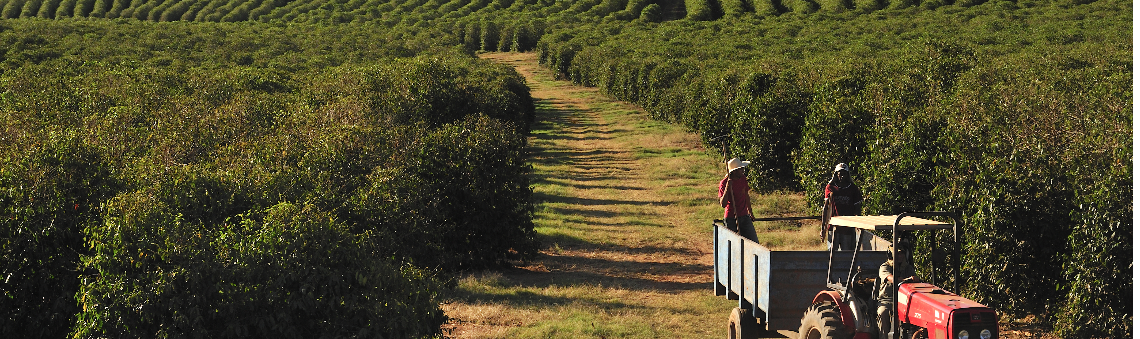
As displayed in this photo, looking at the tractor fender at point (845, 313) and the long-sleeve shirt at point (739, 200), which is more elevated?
the long-sleeve shirt at point (739, 200)

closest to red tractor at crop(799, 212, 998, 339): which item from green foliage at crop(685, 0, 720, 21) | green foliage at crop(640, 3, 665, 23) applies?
green foliage at crop(685, 0, 720, 21)

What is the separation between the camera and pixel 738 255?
452 inches

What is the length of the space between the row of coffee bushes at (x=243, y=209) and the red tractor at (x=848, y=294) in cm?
360

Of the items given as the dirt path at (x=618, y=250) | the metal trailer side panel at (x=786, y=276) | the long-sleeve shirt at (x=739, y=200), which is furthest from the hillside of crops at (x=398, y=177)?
the metal trailer side panel at (x=786, y=276)

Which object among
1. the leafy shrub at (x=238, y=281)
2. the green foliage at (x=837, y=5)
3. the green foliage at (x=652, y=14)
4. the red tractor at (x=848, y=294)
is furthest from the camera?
the green foliage at (x=652, y=14)

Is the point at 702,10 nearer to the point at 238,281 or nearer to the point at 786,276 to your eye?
the point at 786,276

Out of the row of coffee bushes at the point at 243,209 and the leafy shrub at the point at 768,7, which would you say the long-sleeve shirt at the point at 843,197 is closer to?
the row of coffee bushes at the point at 243,209

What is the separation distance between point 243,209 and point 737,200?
646cm

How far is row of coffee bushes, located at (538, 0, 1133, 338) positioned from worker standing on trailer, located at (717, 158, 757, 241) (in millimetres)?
2455

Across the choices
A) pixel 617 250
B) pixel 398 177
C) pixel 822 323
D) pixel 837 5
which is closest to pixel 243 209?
pixel 398 177

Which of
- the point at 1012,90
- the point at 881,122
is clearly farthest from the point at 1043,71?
the point at 881,122

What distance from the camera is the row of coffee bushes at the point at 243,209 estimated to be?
9.54 metres

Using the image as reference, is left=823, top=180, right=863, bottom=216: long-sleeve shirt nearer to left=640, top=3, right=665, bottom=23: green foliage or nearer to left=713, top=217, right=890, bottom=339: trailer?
left=713, top=217, right=890, bottom=339: trailer

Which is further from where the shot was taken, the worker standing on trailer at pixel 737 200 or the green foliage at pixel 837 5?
Answer: the green foliage at pixel 837 5
